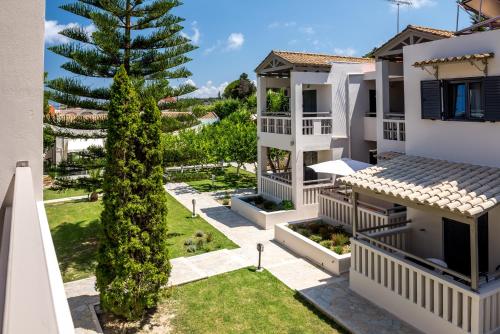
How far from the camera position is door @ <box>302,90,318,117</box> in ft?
58.2

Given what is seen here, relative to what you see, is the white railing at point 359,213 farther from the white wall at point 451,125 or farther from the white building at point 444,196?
the white wall at point 451,125

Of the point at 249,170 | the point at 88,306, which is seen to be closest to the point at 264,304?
the point at 88,306

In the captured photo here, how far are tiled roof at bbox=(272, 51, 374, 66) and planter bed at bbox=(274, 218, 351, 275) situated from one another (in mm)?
6645

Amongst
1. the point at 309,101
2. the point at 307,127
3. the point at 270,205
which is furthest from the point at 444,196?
the point at 309,101

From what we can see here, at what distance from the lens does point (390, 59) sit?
1406cm

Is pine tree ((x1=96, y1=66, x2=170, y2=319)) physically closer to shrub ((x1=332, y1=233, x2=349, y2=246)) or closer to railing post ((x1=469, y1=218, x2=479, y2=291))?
shrub ((x1=332, y1=233, x2=349, y2=246))

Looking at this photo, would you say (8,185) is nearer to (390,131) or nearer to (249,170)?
(390,131)

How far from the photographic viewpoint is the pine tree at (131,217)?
8.20 meters

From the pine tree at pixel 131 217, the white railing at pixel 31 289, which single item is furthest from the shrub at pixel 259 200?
the white railing at pixel 31 289

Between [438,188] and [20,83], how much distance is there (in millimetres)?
7398

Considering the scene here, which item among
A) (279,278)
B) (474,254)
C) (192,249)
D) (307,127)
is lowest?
(279,278)

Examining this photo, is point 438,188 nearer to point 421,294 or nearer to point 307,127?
point 421,294

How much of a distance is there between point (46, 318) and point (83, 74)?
1498 centimetres

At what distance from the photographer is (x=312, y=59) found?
17.0m
